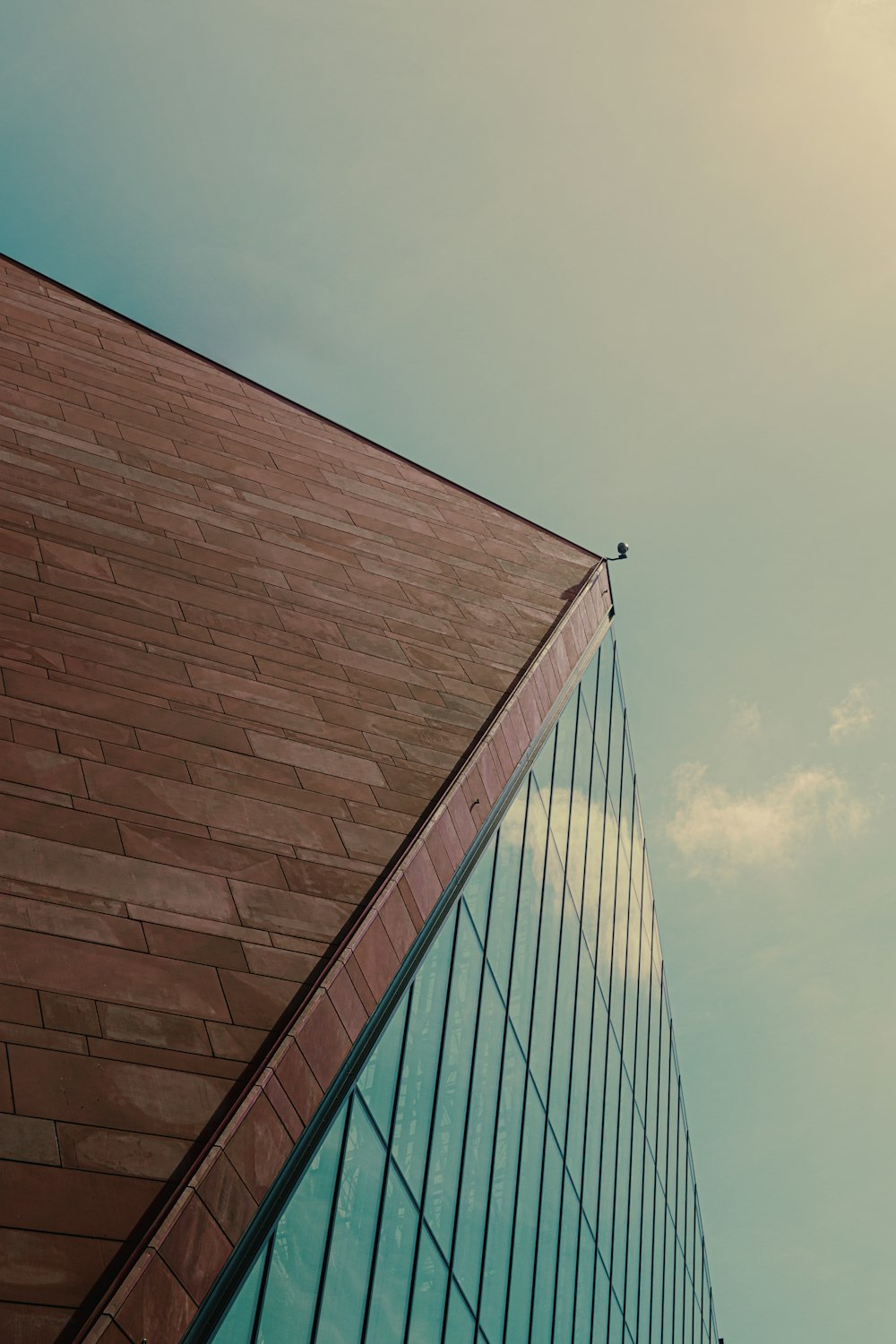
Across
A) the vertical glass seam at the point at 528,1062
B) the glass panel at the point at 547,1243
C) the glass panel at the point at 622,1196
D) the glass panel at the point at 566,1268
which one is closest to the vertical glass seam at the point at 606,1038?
the glass panel at the point at 622,1196

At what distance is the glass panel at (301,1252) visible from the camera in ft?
27.5

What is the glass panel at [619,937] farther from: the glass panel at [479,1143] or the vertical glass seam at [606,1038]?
the glass panel at [479,1143]

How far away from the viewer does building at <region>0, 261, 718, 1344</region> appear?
8.15 meters

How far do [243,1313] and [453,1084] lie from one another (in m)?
5.08

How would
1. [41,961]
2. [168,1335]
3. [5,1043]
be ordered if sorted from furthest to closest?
[41,961] < [5,1043] < [168,1335]

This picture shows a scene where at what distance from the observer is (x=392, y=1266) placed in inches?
410

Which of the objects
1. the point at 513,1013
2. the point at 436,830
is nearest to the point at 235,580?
the point at 436,830

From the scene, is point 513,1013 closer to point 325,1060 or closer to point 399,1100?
point 399,1100

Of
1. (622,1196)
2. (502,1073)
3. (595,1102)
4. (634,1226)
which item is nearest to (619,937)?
(595,1102)

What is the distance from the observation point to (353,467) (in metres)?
24.7

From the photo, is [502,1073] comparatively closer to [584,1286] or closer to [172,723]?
[172,723]

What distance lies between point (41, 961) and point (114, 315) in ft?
68.6

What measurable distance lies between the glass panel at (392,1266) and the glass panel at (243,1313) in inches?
86.9

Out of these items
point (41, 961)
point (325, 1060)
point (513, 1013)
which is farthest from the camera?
point (513, 1013)
